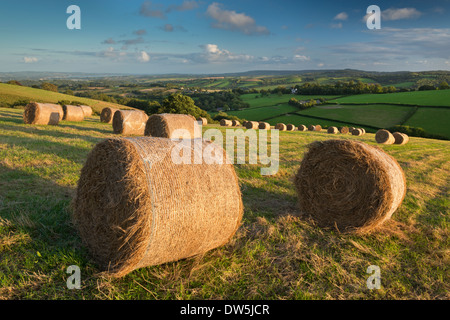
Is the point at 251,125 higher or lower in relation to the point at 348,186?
higher

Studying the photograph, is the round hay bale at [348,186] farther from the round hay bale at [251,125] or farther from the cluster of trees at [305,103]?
the cluster of trees at [305,103]

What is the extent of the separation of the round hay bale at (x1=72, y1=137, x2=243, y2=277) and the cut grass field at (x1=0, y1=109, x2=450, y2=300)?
0.31 meters

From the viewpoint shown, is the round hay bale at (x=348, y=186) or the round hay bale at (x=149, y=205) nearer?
the round hay bale at (x=149, y=205)

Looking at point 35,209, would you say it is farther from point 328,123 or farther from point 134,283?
point 328,123

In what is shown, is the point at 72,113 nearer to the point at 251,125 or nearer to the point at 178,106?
the point at 251,125

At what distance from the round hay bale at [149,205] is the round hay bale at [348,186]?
2966mm

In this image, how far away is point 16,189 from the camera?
6.92 m

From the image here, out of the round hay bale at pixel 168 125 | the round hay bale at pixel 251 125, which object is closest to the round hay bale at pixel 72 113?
the round hay bale at pixel 168 125

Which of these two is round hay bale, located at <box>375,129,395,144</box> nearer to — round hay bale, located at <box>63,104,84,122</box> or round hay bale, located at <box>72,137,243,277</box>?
round hay bale, located at <box>72,137,243,277</box>

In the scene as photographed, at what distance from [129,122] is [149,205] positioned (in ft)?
52.2

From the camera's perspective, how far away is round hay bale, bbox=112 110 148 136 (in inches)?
730

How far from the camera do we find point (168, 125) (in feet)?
49.3

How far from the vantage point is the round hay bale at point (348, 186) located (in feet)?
20.2

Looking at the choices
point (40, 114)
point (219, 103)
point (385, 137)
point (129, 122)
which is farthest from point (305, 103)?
point (40, 114)
